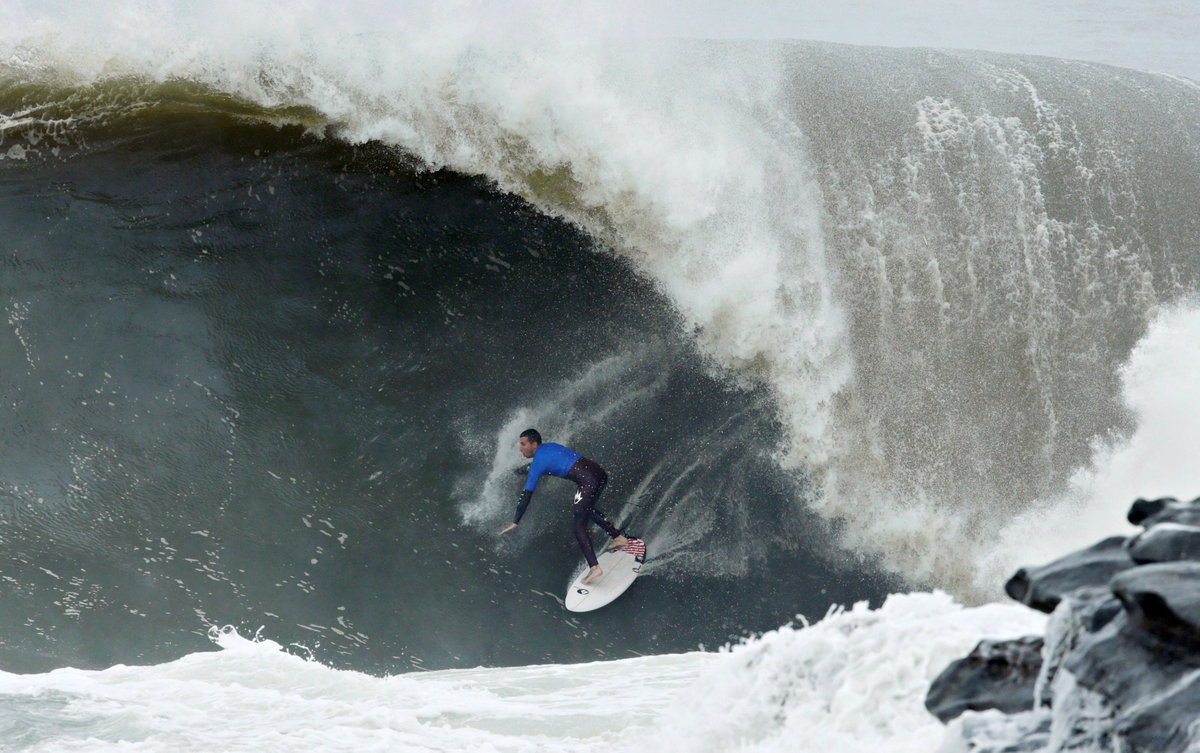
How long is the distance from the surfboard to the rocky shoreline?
3591 mm

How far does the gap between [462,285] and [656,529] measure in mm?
2209

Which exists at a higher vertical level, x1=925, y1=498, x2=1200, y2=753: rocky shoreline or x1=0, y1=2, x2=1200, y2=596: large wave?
x1=0, y1=2, x2=1200, y2=596: large wave

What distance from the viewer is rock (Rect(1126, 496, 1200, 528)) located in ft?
5.32

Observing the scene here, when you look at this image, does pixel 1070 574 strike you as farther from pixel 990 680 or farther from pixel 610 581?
pixel 610 581

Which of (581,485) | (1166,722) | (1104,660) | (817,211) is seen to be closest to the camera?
(1166,722)

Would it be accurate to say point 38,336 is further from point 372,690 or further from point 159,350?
point 372,690

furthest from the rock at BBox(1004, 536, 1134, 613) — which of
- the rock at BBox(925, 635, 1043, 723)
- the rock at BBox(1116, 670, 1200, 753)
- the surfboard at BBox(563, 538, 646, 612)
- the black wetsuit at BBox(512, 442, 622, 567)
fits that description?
the surfboard at BBox(563, 538, 646, 612)

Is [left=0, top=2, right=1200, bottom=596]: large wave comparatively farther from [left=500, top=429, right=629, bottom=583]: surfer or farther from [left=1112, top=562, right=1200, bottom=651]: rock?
[left=1112, top=562, right=1200, bottom=651]: rock

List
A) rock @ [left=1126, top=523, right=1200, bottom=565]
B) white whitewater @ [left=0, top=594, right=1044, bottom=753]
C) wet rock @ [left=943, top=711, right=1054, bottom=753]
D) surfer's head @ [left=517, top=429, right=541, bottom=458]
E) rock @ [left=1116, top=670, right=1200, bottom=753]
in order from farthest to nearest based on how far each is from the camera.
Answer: surfer's head @ [left=517, top=429, right=541, bottom=458] → white whitewater @ [left=0, top=594, right=1044, bottom=753] → wet rock @ [left=943, top=711, right=1054, bottom=753] → rock @ [left=1126, top=523, right=1200, bottom=565] → rock @ [left=1116, top=670, right=1200, bottom=753]

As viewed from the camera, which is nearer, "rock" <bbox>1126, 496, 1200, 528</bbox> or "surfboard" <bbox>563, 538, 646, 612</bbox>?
"rock" <bbox>1126, 496, 1200, 528</bbox>

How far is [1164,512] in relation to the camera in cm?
167

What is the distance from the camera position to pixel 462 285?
5566 millimetres

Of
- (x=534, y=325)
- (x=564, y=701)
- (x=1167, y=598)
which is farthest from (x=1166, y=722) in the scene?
(x=534, y=325)

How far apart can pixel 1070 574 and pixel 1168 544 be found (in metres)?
0.20
